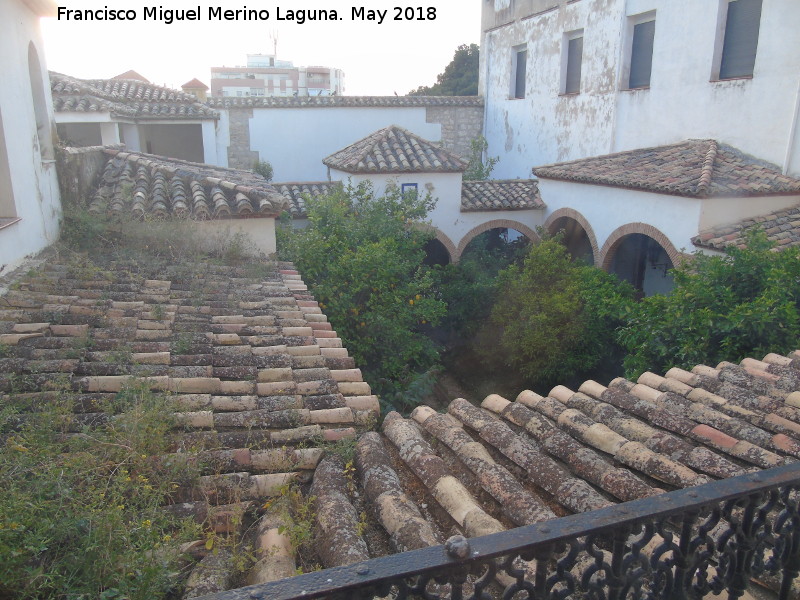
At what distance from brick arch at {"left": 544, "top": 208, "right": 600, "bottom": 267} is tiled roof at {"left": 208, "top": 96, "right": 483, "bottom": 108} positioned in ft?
28.7

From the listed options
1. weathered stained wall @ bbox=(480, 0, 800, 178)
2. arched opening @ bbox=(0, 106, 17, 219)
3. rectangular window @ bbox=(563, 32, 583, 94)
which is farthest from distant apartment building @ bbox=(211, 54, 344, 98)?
arched opening @ bbox=(0, 106, 17, 219)

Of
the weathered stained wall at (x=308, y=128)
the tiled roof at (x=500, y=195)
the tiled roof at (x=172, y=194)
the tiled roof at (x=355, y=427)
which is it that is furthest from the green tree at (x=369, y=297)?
the weathered stained wall at (x=308, y=128)

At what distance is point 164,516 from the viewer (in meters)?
2.57

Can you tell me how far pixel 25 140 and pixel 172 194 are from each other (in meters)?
1.87

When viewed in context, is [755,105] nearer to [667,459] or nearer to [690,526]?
[667,459]

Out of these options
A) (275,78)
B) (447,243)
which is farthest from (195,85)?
(275,78)

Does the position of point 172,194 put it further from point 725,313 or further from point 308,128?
point 308,128

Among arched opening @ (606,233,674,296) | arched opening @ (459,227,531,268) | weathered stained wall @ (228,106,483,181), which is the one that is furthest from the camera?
weathered stained wall @ (228,106,483,181)

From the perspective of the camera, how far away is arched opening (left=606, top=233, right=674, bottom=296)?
555 inches

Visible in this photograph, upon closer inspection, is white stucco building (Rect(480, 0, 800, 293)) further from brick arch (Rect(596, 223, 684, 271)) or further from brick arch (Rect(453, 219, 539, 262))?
brick arch (Rect(453, 219, 539, 262))

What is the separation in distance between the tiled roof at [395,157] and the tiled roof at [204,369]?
27.3ft

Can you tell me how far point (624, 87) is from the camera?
15.0 metres

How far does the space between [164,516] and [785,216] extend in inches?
420

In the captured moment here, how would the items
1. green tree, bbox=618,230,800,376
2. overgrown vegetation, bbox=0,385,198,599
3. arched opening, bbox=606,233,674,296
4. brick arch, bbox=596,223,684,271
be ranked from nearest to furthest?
overgrown vegetation, bbox=0,385,198,599, green tree, bbox=618,230,800,376, brick arch, bbox=596,223,684,271, arched opening, bbox=606,233,674,296
